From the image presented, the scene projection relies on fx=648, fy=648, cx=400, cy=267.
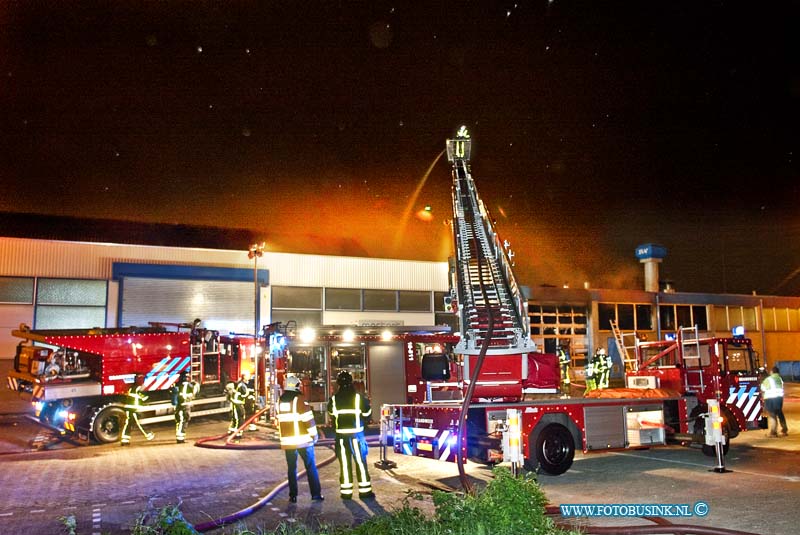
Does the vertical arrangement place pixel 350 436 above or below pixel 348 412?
below

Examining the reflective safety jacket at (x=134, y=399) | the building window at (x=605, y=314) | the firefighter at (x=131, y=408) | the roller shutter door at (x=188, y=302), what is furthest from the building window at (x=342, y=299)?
the firefighter at (x=131, y=408)

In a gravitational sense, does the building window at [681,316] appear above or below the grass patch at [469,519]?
above

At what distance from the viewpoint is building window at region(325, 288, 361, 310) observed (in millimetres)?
25744

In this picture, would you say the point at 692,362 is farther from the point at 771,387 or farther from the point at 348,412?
the point at 348,412

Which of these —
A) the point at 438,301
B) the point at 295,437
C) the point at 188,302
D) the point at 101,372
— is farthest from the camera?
the point at 438,301

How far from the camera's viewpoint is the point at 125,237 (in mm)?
25594

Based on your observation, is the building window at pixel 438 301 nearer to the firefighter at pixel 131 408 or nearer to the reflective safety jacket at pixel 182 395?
the reflective safety jacket at pixel 182 395

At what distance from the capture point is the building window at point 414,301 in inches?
1065

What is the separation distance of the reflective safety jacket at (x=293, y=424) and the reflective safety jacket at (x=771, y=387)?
Result: 9328 mm

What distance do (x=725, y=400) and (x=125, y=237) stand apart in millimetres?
22156

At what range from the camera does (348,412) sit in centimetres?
825

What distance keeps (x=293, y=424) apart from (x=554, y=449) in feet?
12.6

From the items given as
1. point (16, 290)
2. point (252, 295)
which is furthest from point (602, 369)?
point (16, 290)

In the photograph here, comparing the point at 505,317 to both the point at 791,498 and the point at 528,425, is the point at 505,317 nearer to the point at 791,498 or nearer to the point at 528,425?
the point at 528,425
